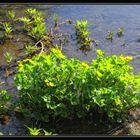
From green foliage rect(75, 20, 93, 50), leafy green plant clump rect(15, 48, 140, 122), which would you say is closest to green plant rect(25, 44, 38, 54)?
green foliage rect(75, 20, 93, 50)

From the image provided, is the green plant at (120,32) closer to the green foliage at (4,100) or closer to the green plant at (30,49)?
the green plant at (30,49)

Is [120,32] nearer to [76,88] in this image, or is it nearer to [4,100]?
[76,88]

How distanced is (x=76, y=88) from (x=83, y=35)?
2709 millimetres

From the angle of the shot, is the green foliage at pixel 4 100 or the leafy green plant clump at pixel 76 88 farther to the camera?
the green foliage at pixel 4 100

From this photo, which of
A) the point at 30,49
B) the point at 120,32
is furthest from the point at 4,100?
the point at 120,32

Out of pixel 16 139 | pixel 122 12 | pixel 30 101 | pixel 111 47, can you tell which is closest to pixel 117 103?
pixel 30 101

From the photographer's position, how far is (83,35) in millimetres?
7223

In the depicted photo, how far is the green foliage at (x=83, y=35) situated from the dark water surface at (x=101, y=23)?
12 centimetres

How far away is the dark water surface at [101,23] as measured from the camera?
6766mm

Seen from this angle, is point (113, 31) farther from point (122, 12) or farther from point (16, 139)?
point (16, 139)

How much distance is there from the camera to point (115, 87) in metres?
4.62

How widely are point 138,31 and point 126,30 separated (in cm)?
23

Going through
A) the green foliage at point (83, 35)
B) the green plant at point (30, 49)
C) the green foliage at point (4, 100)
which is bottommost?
the green foliage at point (4, 100)

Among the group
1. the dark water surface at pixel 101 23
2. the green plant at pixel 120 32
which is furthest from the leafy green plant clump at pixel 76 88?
the green plant at pixel 120 32
